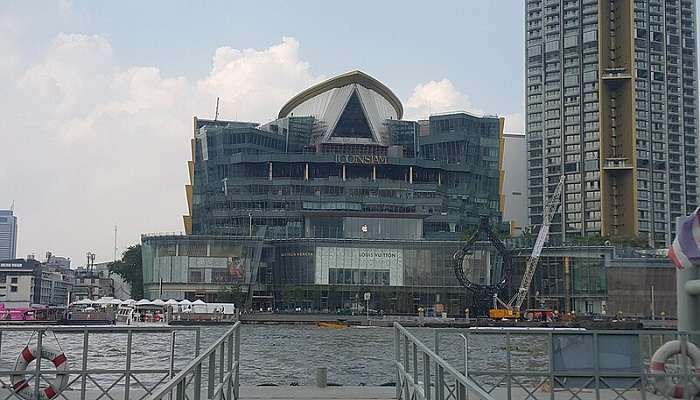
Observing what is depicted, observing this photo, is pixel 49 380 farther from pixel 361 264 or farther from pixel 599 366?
pixel 361 264

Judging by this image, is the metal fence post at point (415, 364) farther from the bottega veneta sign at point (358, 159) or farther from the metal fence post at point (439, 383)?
the bottega veneta sign at point (358, 159)

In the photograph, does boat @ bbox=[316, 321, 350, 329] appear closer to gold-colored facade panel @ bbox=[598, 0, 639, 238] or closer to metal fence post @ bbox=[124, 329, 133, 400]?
gold-colored facade panel @ bbox=[598, 0, 639, 238]

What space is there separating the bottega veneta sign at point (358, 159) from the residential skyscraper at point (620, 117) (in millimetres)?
31864

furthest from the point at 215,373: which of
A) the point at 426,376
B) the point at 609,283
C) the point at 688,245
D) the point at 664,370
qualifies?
the point at 609,283

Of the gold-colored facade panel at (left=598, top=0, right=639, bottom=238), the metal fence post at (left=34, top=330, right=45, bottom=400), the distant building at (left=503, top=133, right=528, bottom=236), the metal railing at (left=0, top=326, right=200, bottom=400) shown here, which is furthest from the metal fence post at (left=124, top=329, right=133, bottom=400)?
the distant building at (left=503, top=133, right=528, bottom=236)

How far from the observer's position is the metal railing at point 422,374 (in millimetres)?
6422

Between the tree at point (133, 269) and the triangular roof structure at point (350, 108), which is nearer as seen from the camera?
the tree at point (133, 269)

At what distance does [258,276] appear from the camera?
94.9 m

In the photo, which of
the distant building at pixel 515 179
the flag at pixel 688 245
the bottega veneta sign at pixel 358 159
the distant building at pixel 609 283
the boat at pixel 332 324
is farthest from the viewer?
the distant building at pixel 515 179

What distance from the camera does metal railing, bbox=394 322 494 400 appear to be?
6.42m

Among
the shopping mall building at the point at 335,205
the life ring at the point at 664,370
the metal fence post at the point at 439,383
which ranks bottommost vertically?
the life ring at the point at 664,370

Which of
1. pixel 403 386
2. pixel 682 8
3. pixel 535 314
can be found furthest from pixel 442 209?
pixel 403 386

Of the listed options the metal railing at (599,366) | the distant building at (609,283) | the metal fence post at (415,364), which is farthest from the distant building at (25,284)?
the metal fence post at (415,364)

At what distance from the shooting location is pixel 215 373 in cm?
848
